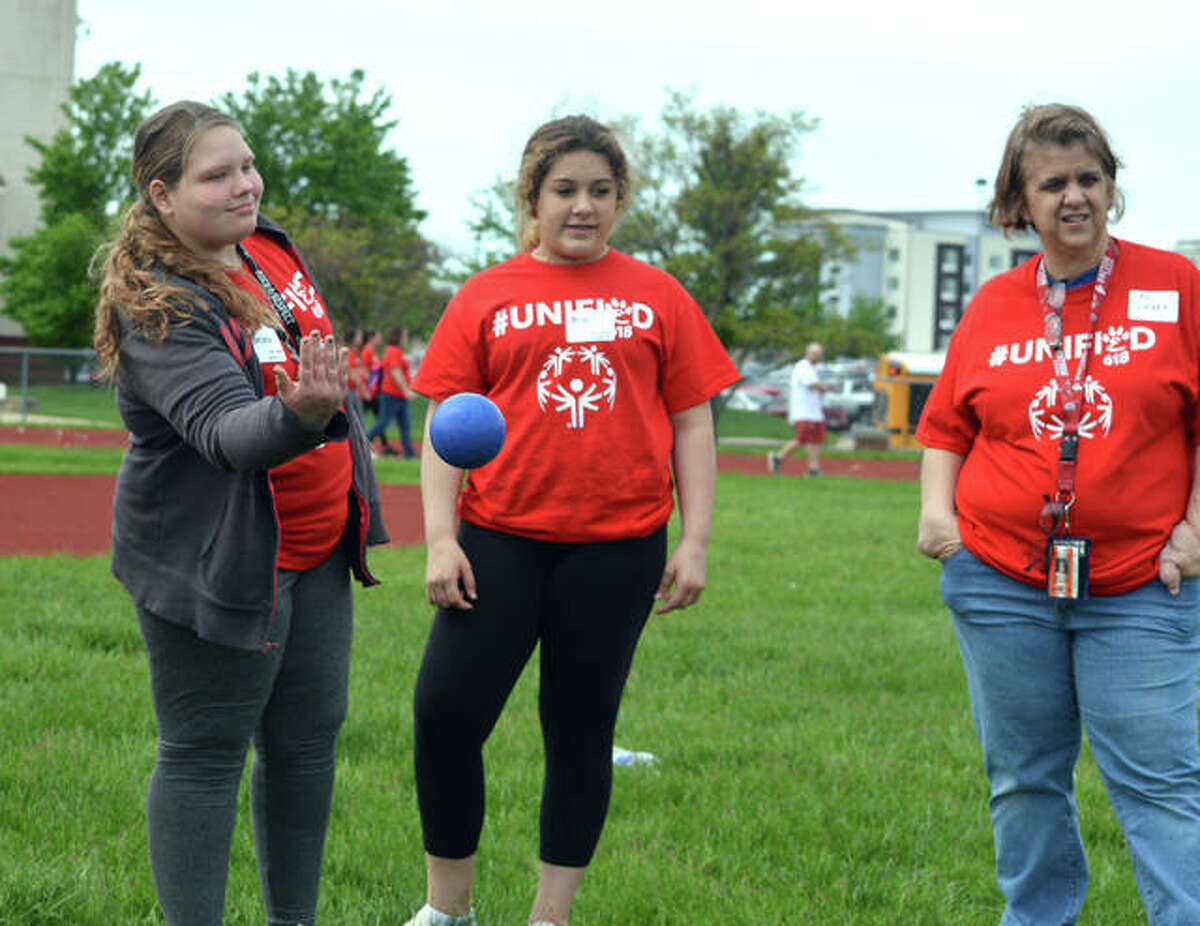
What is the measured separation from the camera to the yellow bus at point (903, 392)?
34.8m

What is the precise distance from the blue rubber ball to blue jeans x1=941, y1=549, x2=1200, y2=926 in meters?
1.19

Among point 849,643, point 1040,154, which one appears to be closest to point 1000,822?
point 1040,154

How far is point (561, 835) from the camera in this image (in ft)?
12.7

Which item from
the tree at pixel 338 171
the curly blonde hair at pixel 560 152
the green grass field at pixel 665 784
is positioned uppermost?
the tree at pixel 338 171

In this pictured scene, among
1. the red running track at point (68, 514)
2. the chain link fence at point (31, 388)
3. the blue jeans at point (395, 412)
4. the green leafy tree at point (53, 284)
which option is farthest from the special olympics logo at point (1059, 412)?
the green leafy tree at point (53, 284)

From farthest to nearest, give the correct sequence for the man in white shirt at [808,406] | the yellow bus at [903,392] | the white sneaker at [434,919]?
the yellow bus at [903,392] < the man in white shirt at [808,406] < the white sneaker at [434,919]

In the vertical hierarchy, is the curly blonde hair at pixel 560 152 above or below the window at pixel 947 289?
below

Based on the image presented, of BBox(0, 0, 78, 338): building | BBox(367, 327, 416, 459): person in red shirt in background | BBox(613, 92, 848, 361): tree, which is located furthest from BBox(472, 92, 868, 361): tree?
BBox(0, 0, 78, 338): building

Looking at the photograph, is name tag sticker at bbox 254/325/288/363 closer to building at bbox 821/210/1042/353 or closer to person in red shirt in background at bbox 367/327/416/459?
person in red shirt in background at bbox 367/327/416/459

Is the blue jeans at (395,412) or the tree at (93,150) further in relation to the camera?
the tree at (93,150)

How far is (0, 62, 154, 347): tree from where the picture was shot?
49.1 metres

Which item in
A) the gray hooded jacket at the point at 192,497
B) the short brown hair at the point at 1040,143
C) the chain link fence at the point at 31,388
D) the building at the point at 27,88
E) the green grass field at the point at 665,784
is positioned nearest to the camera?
the gray hooded jacket at the point at 192,497

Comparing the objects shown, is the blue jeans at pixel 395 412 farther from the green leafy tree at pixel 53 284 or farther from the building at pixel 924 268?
the building at pixel 924 268

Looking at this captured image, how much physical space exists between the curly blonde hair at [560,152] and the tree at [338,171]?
41938 millimetres
